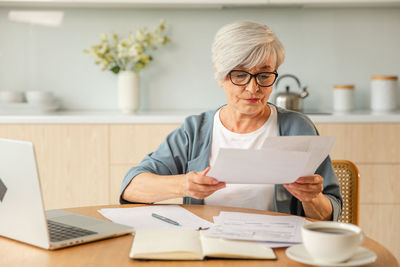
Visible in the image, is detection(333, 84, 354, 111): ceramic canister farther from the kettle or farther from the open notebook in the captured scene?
the open notebook

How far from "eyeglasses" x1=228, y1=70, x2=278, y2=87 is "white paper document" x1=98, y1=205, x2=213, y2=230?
46cm

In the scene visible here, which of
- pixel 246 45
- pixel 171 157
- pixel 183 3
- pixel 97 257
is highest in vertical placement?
pixel 183 3

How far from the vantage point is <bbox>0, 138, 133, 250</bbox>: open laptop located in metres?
1.06

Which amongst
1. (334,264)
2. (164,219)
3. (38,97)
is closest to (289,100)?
(38,97)

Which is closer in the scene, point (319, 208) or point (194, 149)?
point (319, 208)

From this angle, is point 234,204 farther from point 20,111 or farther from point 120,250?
point 20,111

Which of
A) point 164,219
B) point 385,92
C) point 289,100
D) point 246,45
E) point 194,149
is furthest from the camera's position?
point 385,92

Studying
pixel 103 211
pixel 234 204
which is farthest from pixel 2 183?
pixel 234 204

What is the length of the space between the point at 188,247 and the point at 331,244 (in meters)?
0.30

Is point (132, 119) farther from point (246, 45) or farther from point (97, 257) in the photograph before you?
point (97, 257)

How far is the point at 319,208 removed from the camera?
1.50 m

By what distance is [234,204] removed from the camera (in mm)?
1703

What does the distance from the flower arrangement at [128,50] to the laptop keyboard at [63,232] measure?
218 centimetres

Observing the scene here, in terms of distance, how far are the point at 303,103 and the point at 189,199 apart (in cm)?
197
